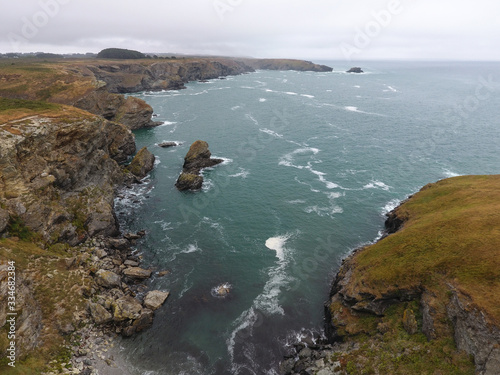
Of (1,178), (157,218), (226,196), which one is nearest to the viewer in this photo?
(1,178)

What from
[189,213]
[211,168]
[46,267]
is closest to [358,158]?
[211,168]

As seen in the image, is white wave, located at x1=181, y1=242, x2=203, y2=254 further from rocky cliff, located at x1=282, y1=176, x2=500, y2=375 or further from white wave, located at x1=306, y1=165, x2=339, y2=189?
white wave, located at x1=306, y1=165, x2=339, y2=189

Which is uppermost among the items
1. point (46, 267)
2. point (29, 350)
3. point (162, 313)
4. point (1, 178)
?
point (1, 178)

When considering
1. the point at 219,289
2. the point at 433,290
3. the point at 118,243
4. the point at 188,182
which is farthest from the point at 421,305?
the point at 188,182

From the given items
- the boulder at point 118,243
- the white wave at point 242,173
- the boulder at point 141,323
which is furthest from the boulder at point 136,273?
the white wave at point 242,173

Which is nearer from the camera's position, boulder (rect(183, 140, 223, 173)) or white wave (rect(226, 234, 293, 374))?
white wave (rect(226, 234, 293, 374))

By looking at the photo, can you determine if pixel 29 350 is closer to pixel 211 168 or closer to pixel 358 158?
pixel 211 168

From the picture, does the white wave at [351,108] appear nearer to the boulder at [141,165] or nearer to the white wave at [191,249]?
the boulder at [141,165]

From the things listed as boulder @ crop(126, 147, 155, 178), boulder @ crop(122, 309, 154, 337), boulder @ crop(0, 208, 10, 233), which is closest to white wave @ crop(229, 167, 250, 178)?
boulder @ crop(126, 147, 155, 178)
